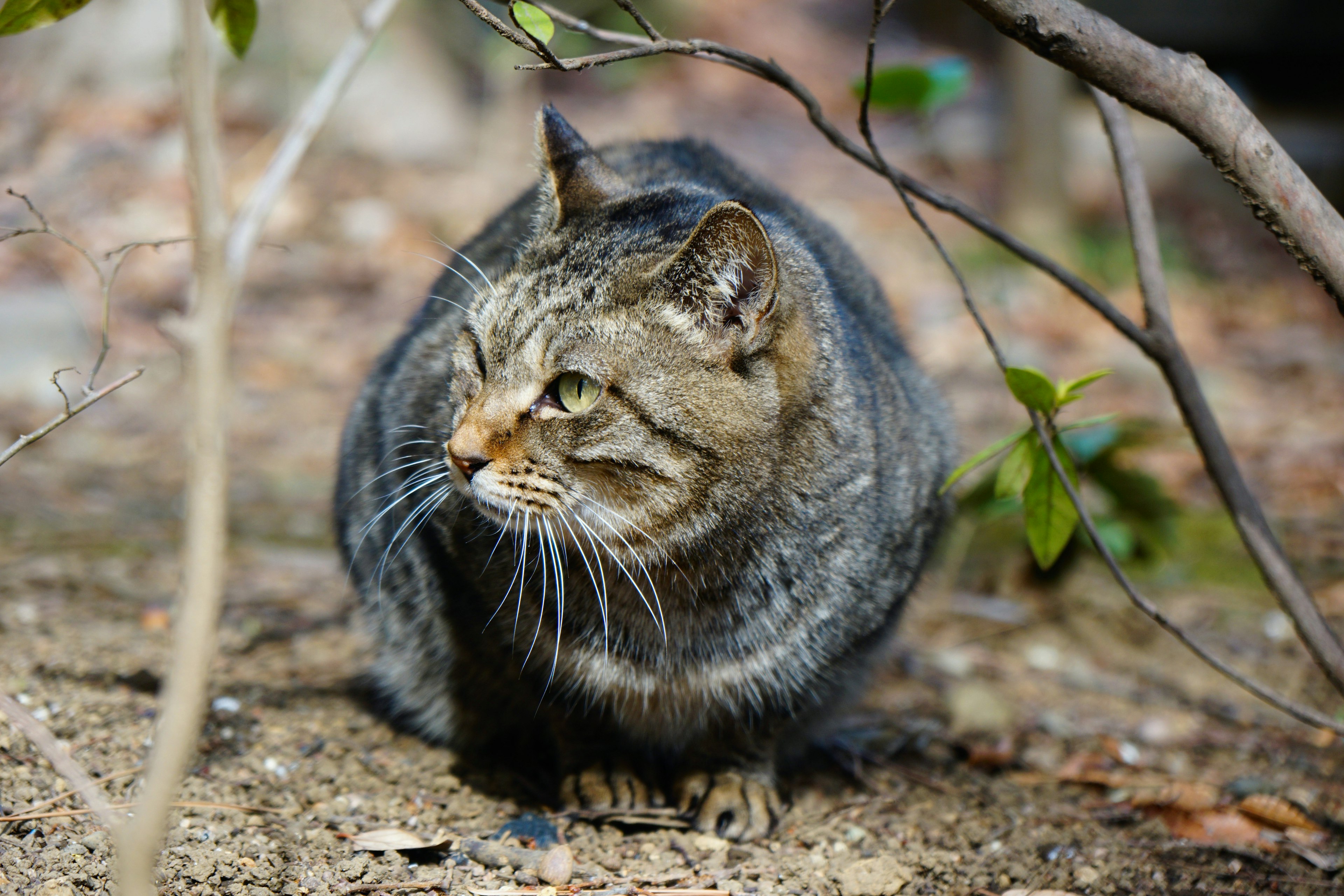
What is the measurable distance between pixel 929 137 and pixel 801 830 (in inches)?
122

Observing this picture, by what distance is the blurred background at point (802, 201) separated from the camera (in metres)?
3.33

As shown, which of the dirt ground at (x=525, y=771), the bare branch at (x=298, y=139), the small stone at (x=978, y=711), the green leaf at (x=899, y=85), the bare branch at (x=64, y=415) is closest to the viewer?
the bare branch at (x=298, y=139)

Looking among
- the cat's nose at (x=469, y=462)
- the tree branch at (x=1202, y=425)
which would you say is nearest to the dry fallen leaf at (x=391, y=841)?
the cat's nose at (x=469, y=462)

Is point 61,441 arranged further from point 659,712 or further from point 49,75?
point 49,75

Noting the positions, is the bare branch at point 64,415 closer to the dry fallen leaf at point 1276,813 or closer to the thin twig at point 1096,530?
the thin twig at point 1096,530

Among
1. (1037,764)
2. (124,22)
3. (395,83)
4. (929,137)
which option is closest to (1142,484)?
(1037,764)

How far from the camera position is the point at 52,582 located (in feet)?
10.2

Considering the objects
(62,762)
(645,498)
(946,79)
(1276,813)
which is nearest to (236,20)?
(645,498)

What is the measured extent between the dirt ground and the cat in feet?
0.67

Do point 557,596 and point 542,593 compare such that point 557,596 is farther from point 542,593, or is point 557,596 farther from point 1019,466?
point 1019,466

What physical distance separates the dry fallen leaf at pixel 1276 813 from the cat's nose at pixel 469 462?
1.89 metres

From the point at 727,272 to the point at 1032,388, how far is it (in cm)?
62

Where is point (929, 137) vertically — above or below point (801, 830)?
above

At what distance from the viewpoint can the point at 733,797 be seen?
2344mm
